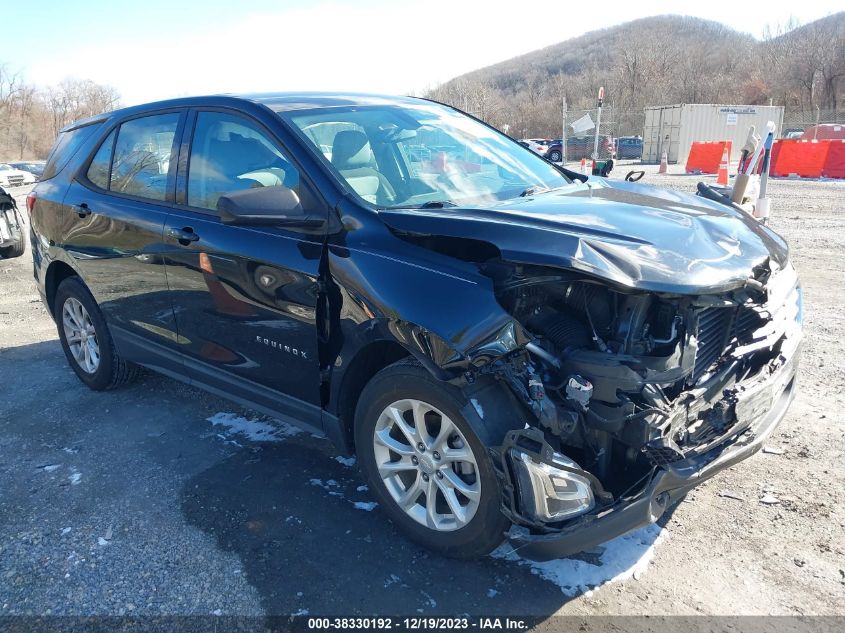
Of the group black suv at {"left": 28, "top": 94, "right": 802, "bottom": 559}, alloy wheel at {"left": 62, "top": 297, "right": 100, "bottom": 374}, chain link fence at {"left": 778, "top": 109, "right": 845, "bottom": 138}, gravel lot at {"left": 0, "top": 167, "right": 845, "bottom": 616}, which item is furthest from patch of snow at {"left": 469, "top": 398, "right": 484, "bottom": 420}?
chain link fence at {"left": 778, "top": 109, "right": 845, "bottom": 138}

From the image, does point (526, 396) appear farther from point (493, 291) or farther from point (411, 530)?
point (411, 530)

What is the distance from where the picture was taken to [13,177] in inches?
1211

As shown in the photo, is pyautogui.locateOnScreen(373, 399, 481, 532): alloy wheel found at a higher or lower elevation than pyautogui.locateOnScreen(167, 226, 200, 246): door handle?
lower

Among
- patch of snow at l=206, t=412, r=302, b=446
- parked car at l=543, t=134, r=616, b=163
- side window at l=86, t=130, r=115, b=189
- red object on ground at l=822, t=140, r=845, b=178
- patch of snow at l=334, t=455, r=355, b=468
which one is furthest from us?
parked car at l=543, t=134, r=616, b=163

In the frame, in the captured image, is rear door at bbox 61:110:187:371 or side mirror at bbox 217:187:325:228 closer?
side mirror at bbox 217:187:325:228

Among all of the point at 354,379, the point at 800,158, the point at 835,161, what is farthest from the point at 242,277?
the point at 800,158

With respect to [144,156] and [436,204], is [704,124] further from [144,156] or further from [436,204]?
[436,204]

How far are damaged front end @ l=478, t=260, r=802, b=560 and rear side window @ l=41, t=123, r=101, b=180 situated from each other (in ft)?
11.8

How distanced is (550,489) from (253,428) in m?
2.39

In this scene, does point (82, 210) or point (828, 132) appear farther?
point (828, 132)

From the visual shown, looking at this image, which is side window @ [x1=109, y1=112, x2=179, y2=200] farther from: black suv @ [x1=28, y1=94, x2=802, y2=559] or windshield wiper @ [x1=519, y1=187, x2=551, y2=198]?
windshield wiper @ [x1=519, y1=187, x2=551, y2=198]

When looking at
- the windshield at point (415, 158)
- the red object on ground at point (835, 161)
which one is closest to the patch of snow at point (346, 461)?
the windshield at point (415, 158)

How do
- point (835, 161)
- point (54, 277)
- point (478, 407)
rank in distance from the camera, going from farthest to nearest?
point (835, 161), point (54, 277), point (478, 407)

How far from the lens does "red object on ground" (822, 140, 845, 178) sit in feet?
61.8
